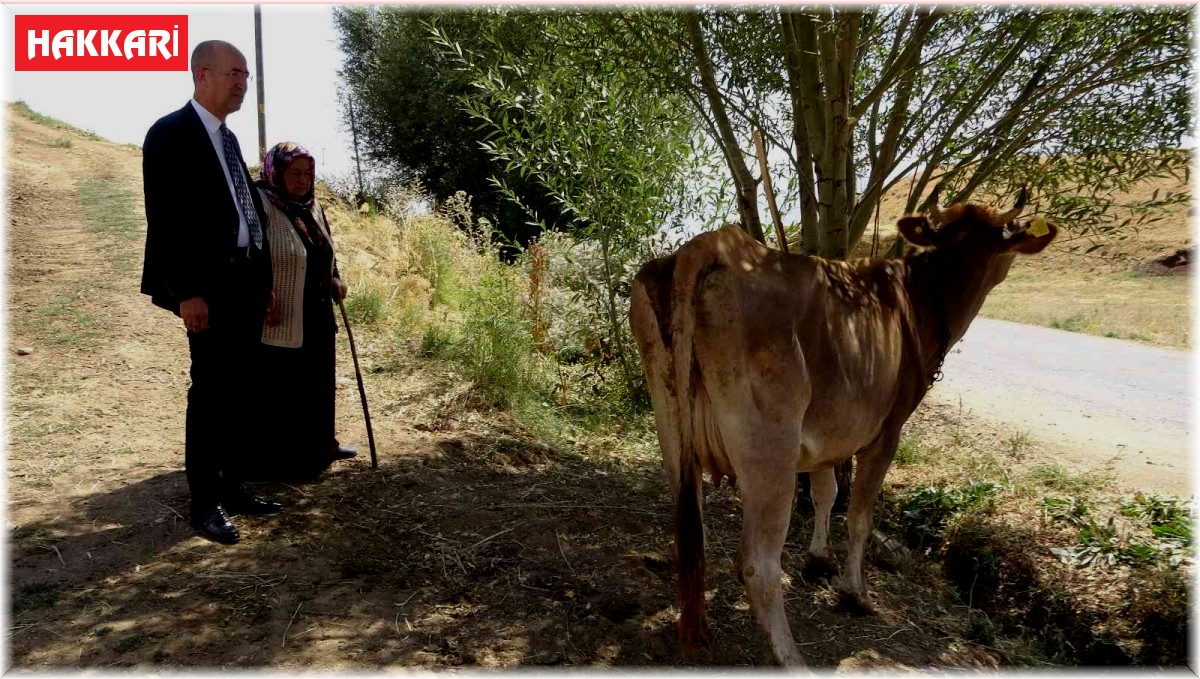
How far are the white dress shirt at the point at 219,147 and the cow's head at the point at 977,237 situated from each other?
3762 mm

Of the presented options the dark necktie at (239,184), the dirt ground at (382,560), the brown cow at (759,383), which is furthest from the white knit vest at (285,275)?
the brown cow at (759,383)

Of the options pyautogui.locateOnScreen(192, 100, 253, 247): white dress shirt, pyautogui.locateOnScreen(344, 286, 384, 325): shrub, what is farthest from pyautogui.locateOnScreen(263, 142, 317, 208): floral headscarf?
pyautogui.locateOnScreen(344, 286, 384, 325): shrub

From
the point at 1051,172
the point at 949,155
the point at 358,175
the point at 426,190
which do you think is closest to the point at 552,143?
the point at 949,155

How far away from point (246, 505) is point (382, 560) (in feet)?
3.07

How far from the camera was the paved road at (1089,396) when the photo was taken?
735 cm

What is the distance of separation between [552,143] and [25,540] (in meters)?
4.55

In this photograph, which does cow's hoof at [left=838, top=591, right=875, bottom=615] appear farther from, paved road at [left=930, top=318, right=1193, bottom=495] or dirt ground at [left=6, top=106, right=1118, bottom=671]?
paved road at [left=930, top=318, right=1193, bottom=495]

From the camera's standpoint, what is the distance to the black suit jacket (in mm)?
4012

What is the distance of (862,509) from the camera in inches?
174

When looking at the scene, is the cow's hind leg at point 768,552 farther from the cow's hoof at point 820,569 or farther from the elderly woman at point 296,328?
the elderly woman at point 296,328

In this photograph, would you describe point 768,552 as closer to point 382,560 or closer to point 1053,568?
point 382,560

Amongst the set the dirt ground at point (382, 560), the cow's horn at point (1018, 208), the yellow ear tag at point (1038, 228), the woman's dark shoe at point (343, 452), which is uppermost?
the cow's horn at point (1018, 208)

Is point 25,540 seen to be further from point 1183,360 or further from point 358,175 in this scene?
point 358,175

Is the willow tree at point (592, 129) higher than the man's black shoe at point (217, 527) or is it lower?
higher
